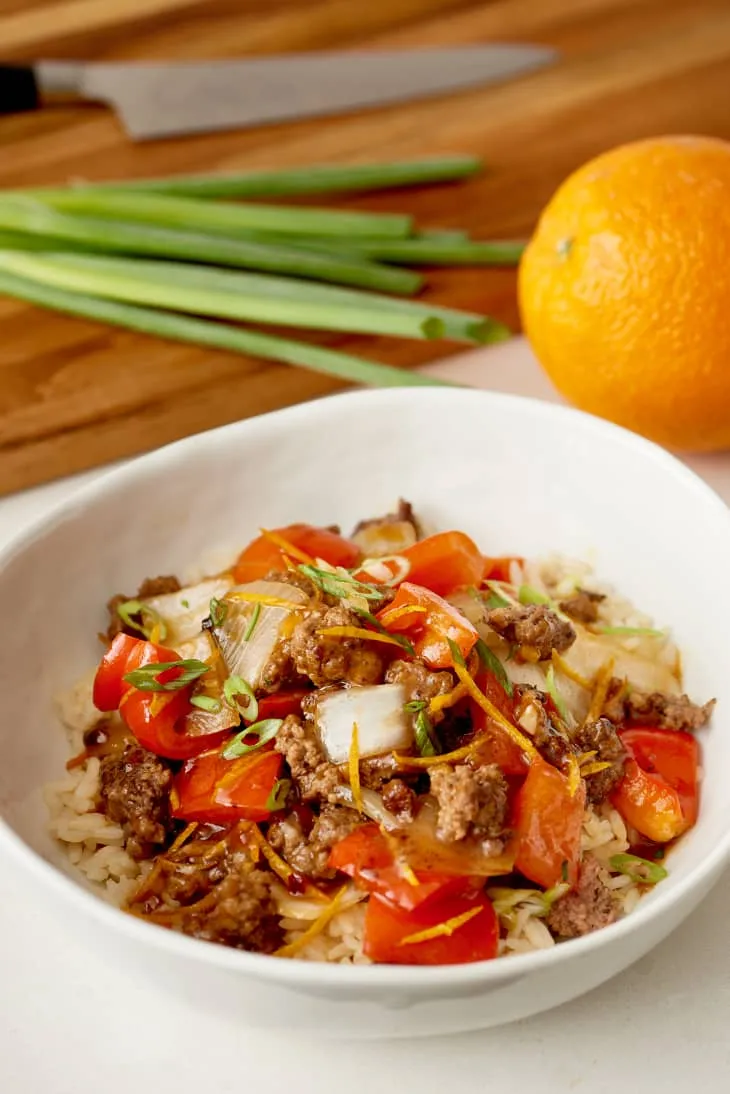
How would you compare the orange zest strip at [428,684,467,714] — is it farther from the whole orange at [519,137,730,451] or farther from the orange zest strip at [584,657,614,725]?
the whole orange at [519,137,730,451]

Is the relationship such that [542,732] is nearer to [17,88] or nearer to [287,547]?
[287,547]

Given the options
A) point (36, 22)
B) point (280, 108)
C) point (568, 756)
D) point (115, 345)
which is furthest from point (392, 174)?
point (568, 756)

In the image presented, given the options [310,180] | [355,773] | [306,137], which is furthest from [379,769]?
[306,137]

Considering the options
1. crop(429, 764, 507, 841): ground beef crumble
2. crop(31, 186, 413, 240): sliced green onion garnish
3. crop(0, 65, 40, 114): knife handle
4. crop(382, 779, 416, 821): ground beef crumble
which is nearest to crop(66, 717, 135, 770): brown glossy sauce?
crop(382, 779, 416, 821): ground beef crumble

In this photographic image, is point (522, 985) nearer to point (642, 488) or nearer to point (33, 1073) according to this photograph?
point (33, 1073)

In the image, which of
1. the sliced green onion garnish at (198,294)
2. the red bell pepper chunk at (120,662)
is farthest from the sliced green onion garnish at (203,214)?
the red bell pepper chunk at (120,662)

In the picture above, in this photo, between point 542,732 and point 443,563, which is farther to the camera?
point 443,563
